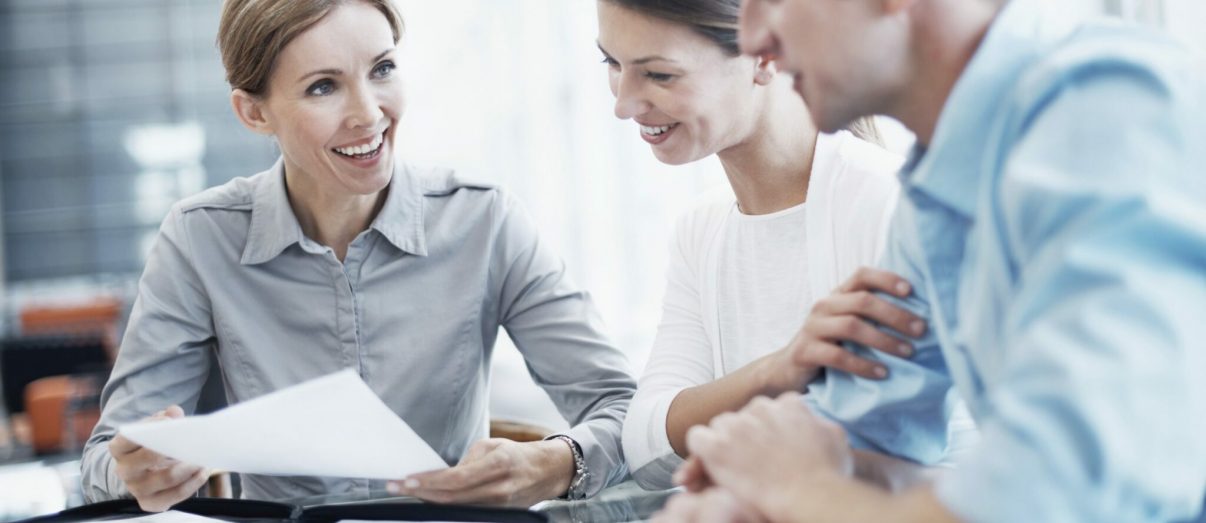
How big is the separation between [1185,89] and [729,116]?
2.60 ft

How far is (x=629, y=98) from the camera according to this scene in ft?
4.44

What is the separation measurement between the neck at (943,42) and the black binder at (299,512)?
0.56 metres

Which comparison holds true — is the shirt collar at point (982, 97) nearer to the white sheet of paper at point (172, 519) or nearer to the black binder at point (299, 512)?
the black binder at point (299, 512)

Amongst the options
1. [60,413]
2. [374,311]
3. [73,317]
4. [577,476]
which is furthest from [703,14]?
[73,317]

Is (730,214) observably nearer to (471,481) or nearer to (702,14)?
(702,14)

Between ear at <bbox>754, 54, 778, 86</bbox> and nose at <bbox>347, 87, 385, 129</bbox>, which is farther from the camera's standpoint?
nose at <bbox>347, 87, 385, 129</bbox>

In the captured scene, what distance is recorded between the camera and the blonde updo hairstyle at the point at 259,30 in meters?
1.52

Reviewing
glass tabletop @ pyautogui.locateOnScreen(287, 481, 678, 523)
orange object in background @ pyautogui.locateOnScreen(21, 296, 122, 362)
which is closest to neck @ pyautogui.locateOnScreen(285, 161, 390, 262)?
glass tabletop @ pyautogui.locateOnScreen(287, 481, 678, 523)

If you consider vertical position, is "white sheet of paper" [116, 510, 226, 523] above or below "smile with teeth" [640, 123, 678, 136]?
below

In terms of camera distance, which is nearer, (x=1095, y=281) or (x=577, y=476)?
(x=1095, y=281)

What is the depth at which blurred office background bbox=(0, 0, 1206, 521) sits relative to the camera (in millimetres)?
4418

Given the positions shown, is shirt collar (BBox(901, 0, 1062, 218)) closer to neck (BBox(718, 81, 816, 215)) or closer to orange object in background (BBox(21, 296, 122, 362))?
neck (BBox(718, 81, 816, 215))

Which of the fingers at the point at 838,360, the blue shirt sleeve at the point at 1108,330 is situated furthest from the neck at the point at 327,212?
the blue shirt sleeve at the point at 1108,330

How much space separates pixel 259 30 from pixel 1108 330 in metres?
1.30
